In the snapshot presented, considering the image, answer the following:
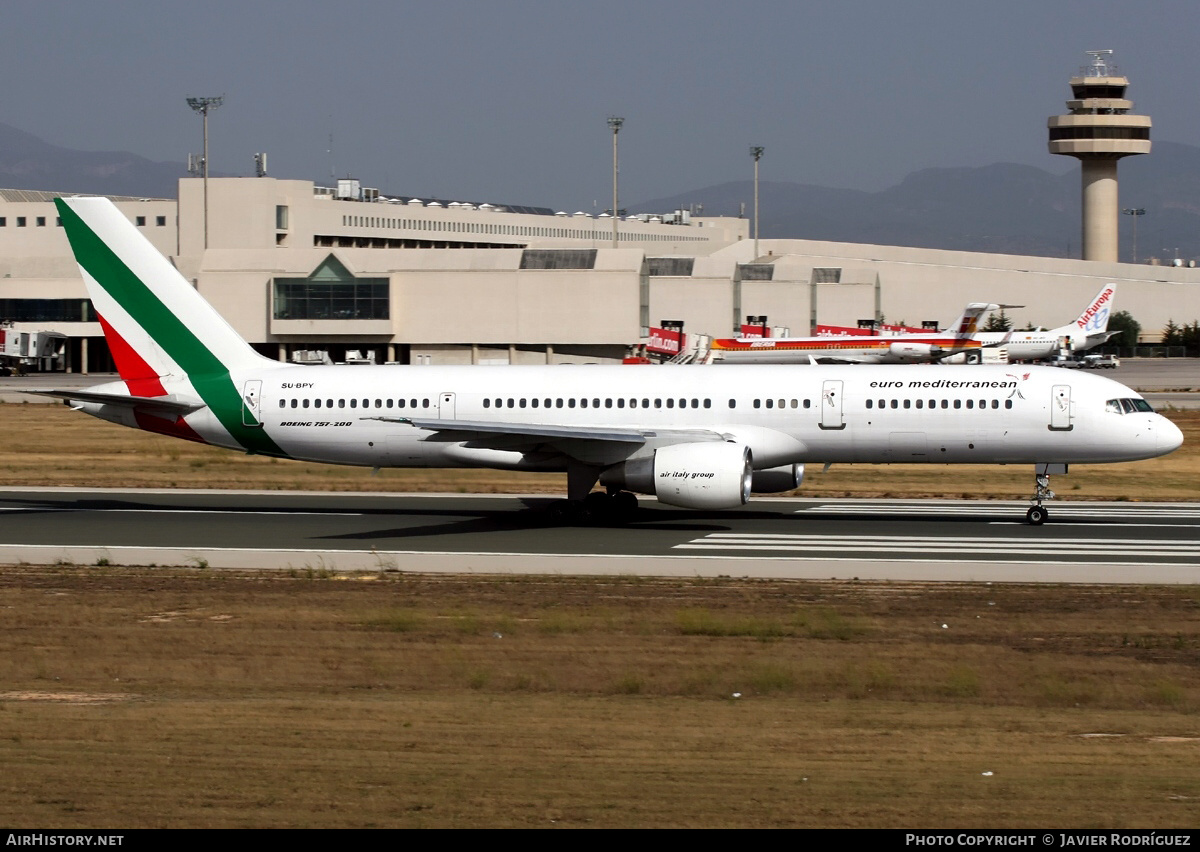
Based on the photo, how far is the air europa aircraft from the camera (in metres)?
30.5

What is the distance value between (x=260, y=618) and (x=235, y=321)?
94.7 metres

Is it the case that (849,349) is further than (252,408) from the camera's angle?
Yes

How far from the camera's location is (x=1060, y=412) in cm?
3056

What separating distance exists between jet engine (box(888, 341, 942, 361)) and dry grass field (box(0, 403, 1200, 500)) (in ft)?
161

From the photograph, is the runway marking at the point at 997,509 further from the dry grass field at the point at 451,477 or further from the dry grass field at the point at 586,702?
the dry grass field at the point at 586,702

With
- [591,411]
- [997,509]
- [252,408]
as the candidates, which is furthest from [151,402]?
[997,509]

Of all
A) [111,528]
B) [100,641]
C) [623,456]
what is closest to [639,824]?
[100,641]

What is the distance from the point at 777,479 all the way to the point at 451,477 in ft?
41.3

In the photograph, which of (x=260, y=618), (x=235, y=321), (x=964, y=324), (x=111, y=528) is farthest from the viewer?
(x=235, y=321)

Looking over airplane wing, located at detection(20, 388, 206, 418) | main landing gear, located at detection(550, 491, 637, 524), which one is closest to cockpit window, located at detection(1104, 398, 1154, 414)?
main landing gear, located at detection(550, 491, 637, 524)

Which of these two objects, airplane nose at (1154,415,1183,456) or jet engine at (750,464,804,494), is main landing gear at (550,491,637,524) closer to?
jet engine at (750,464,804,494)

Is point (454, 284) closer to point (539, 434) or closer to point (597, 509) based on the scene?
point (597, 509)

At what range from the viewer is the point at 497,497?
1485 inches

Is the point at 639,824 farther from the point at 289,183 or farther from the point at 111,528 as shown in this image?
the point at 289,183
